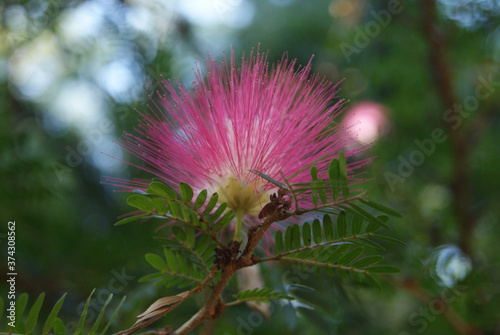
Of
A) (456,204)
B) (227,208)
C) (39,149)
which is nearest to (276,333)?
(227,208)

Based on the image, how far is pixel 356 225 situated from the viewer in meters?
0.79

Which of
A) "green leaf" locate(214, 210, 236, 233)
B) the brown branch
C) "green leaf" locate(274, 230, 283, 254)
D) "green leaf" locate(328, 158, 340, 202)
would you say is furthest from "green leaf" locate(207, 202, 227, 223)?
the brown branch

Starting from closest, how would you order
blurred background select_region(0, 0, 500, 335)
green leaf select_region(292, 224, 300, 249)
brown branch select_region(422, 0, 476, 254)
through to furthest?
green leaf select_region(292, 224, 300, 249), blurred background select_region(0, 0, 500, 335), brown branch select_region(422, 0, 476, 254)

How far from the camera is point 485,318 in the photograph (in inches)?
57.2

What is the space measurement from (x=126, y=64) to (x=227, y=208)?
1147mm

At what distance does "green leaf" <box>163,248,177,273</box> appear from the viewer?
858 mm

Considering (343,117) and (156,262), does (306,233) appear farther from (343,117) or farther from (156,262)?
(343,117)

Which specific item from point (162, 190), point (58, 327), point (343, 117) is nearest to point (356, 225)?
point (162, 190)

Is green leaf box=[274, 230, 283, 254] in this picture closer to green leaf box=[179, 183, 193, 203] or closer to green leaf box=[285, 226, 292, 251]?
green leaf box=[285, 226, 292, 251]

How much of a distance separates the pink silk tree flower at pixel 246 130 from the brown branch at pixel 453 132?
57.2 inches

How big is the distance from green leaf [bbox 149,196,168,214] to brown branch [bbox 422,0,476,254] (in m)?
1.70

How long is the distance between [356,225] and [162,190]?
35 cm

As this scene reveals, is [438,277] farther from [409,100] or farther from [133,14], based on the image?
[133,14]

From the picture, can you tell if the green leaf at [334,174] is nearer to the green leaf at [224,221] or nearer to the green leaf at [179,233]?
the green leaf at [224,221]
